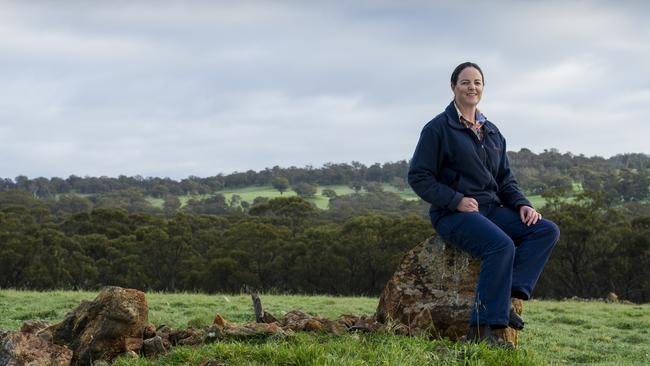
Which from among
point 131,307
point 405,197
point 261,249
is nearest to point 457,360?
point 131,307

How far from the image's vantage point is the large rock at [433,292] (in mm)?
7012

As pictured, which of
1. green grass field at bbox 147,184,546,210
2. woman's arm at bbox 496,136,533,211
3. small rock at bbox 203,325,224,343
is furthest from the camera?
green grass field at bbox 147,184,546,210

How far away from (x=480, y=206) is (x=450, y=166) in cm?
57

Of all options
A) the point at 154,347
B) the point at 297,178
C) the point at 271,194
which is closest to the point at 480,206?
the point at 154,347

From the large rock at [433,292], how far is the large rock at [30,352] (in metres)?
3.52

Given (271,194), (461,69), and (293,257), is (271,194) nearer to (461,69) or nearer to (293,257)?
(293,257)

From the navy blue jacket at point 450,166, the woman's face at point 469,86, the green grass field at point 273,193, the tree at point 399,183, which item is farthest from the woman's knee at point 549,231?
the tree at point 399,183

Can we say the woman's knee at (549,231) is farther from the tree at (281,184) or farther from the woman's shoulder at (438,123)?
the tree at (281,184)

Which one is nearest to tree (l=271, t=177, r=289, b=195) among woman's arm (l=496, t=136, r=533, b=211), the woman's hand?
woman's arm (l=496, t=136, r=533, b=211)

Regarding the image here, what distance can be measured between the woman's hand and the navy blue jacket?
0.42 ft

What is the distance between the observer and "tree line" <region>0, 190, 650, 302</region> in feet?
134

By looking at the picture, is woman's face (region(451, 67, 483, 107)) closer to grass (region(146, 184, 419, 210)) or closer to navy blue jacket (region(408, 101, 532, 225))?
navy blue jacket (region(408, 101, 532, 225))

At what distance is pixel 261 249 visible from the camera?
149 feet

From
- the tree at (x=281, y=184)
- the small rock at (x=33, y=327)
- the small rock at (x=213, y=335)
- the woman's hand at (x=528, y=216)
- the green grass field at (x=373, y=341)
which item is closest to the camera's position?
the green grass field at (x=373, y=341)
